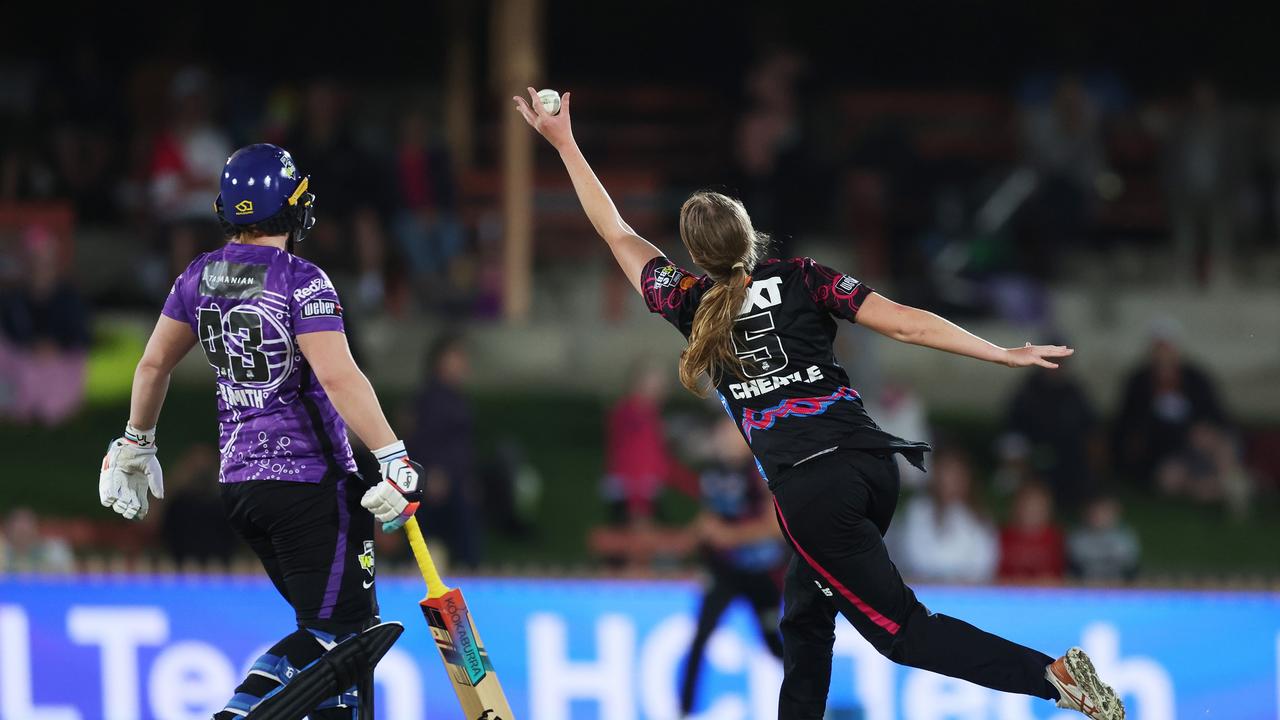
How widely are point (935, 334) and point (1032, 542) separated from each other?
5634 millimetres

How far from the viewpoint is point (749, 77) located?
46.8 ft

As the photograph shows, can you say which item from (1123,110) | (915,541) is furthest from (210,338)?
(1123,110)

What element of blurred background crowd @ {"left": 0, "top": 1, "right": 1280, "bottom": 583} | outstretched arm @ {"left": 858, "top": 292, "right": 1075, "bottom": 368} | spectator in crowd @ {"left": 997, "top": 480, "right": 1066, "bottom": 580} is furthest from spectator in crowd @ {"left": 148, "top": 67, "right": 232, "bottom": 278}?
outstretched arm @ {"left": 858, "top": 292, "right": 1075, "bottom": 368}

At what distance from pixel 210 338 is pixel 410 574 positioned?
3.95 meters

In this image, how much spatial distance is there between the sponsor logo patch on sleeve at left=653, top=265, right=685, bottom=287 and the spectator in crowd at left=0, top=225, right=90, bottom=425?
23.5 ft

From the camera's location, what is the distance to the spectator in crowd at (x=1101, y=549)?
1005 cm

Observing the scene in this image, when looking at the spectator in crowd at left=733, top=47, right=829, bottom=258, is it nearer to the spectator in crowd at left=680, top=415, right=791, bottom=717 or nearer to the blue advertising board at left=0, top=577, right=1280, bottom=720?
the spectator in crowd at left=680, top=415, right=791, bottom=717

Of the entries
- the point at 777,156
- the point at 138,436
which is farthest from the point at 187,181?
the point at 138,436

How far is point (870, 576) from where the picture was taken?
4953 mm

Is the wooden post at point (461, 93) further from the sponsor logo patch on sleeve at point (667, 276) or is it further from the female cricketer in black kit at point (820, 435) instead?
the female cricketer in black kit at point (820, 435)

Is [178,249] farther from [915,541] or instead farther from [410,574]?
[915,541]

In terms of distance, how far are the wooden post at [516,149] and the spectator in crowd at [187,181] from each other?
204cm

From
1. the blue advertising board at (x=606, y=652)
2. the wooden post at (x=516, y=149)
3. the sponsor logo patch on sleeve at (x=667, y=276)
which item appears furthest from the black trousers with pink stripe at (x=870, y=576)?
the wooden post at (x=516, y=149)

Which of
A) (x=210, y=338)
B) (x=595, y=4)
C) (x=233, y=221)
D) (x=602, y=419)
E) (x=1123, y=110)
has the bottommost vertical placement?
(x=210, y=338)
